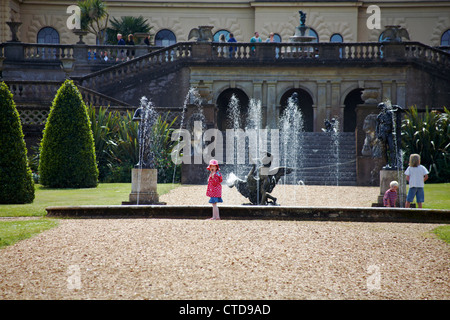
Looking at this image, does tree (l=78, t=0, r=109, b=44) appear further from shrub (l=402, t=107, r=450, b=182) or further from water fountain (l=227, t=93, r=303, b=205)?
shrub (l=402, t=107, r=450, b=182)

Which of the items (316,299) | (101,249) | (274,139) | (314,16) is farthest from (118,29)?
(316,299)

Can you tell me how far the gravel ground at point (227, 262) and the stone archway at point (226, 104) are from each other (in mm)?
20068

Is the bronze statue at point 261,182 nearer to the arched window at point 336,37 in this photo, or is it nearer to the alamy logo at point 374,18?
the arched window at point 336,37

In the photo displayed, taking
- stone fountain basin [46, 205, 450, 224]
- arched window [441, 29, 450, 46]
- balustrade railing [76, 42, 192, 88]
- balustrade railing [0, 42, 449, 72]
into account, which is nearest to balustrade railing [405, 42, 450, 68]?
balustrade railing [0, 42, 449, 72]

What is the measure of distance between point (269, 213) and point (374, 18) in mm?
30086

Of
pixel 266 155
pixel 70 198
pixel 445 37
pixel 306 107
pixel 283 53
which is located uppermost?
pixel 445 37

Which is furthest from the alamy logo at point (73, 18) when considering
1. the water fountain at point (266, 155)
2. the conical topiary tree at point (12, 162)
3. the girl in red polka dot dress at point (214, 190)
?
the girl in red polka dot dress at point (214, 190)

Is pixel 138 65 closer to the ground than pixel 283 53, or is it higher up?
closer to the ground

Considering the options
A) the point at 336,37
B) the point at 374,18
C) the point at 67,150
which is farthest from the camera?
the point at 374,18

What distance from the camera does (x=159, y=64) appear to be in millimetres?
28031

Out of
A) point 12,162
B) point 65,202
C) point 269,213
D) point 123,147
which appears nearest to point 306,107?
point 123,147

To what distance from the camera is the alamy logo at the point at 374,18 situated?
3959 cm

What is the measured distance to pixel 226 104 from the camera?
31.8 meters

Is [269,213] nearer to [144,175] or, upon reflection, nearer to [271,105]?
[144,175]
